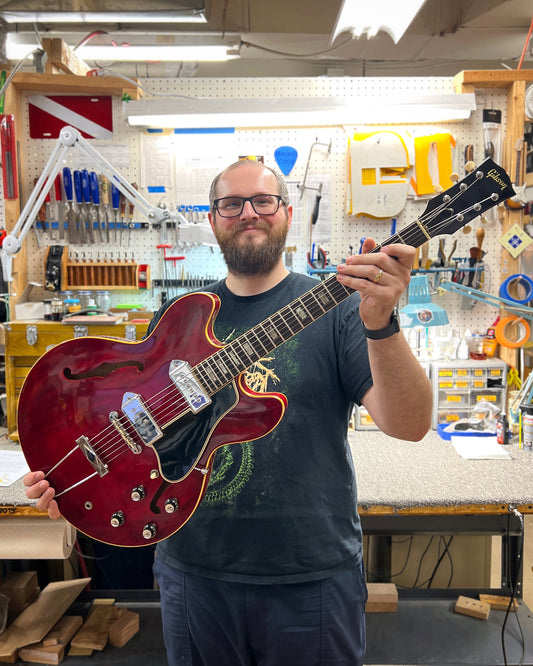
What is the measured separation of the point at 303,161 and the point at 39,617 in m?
2.38

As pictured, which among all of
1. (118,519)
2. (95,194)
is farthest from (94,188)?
(118,519)

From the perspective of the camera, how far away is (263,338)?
3.69 feet

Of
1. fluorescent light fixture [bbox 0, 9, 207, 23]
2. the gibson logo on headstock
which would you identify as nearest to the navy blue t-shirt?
the gibson logo on headstock

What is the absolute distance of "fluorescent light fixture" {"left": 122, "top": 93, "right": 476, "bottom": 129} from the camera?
8.17 feet

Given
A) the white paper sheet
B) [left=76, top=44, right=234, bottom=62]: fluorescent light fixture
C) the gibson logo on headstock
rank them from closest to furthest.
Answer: the gibson logo on headstock
the white paper sheet
[left=76, top=44, right=234, bottom=62]: fluorescent light fixture

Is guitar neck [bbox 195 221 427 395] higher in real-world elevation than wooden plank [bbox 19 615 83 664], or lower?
higher

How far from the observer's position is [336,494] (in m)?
1.28

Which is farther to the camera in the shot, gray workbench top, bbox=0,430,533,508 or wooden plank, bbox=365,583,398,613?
wooden plank, bbox=365,583,398,613

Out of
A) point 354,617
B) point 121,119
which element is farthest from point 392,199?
point 354,617

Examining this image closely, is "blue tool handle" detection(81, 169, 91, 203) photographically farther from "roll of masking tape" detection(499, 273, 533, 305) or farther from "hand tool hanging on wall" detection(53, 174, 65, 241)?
"roll of masking tape" detection(499, 273, 533, 305)

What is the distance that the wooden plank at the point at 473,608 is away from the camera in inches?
88.2

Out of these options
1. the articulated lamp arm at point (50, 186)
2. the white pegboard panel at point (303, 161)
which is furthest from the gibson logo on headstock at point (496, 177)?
the white pegboard panel at point (303, 161)

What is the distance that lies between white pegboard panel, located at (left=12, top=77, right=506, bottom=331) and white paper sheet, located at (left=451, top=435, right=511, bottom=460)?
651 mm

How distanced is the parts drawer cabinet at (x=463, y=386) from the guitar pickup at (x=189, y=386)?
1.71 meters
